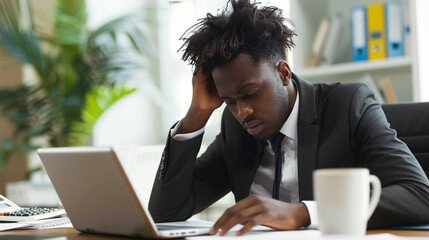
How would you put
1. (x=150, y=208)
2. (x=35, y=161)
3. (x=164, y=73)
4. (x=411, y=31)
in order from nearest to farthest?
(x=150, y=208) < (x=411, y=31) < (x=164, y=73) < (x=35, y=161)

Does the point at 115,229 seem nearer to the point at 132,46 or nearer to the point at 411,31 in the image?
the point at 411,31

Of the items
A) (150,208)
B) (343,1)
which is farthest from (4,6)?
(150,208)

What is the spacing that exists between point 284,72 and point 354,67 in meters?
1.53

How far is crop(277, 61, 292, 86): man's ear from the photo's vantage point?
1869 millimetres

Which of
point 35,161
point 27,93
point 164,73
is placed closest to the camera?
point 27,93

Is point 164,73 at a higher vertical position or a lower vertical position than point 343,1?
lower

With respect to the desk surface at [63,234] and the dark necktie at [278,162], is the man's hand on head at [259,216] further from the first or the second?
the dark necktie at [278,162]

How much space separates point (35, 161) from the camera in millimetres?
4941

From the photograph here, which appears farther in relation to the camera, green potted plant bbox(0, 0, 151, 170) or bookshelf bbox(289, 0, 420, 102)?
green potted plant bbox(0, 0, 151, 170)

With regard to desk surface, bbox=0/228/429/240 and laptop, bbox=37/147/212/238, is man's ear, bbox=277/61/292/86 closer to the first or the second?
laptop, bbox=37/147/212/238

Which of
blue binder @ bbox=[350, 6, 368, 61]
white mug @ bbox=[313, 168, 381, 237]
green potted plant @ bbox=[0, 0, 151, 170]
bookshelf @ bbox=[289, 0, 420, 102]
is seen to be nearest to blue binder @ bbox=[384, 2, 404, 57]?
bookshelf @ bbox=[289, 0, 420, 102]

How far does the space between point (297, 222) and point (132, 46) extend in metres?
3.09

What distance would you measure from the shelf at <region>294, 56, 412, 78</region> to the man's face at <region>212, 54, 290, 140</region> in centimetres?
147

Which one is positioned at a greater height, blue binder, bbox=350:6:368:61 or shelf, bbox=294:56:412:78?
blue binder, bbox=350:6:368:61
